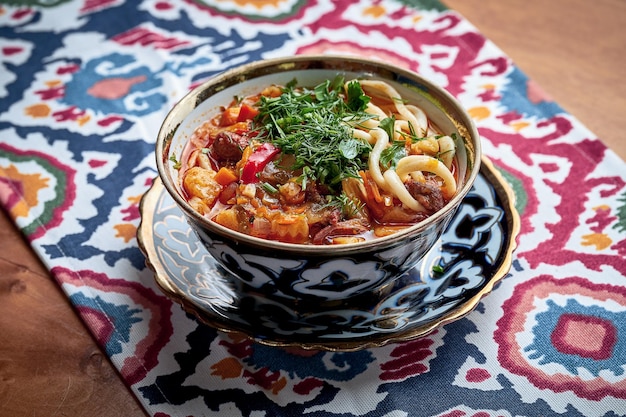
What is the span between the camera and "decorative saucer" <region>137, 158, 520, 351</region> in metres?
2.22

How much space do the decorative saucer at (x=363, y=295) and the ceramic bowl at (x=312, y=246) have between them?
0.06 meters

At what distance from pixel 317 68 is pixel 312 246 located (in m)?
1.06

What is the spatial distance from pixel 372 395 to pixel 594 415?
0.69 metres

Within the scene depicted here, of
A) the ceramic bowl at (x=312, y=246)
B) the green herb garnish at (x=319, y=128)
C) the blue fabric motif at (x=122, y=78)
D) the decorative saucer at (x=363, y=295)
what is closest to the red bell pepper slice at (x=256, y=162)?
the green herb garnish at (x=319, y=128)

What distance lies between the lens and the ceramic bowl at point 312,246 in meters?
2.10

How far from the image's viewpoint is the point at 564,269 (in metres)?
2.65

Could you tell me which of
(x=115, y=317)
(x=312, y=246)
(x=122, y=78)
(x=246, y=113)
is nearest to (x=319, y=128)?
(x=246, y=113)

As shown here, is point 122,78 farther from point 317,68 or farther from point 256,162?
point 256,162

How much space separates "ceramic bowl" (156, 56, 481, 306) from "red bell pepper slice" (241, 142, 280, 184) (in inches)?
9.8

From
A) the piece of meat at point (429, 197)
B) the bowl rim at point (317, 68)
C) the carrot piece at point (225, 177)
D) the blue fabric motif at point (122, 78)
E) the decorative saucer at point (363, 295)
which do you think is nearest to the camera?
the bowl rim at point (317, 68)

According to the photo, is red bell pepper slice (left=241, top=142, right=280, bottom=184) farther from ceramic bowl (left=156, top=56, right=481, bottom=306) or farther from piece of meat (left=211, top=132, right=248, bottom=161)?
ceramic bowl (left=156, top=56, right=481, bottom=306)

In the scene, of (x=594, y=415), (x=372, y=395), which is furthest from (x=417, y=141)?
(x=594, y=415)

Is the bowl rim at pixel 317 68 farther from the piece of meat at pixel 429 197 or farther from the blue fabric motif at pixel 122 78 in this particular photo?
the blue fabric motif at pixel 122 78

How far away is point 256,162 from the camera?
2.40 metres
